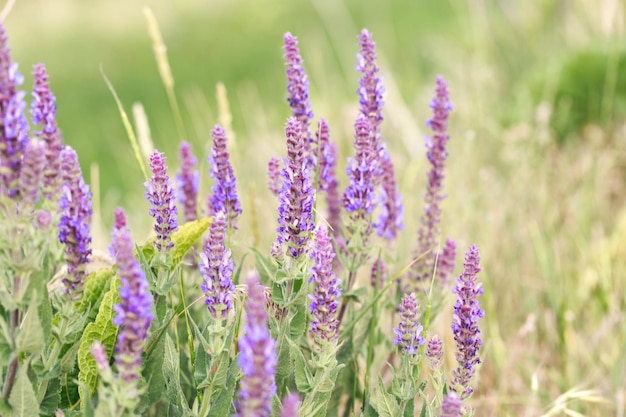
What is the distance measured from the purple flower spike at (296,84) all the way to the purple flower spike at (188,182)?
47 cm

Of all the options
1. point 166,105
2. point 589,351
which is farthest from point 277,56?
point 589,351

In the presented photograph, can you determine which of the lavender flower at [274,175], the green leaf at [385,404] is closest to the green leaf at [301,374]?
the green leaf at [385,404]

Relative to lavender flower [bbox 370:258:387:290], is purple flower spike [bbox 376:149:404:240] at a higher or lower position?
higher

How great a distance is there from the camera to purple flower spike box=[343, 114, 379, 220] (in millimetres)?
2143

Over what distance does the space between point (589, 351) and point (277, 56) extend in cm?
779

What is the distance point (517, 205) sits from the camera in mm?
4691

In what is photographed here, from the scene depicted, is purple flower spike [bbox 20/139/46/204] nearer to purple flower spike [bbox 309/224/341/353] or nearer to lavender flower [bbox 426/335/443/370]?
purple flower spike [bbox 309/224/341/353]

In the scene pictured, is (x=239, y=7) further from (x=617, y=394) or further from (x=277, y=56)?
(x=617, y=394)

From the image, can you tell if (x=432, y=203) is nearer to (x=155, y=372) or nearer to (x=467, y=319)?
(x=467, y=319)

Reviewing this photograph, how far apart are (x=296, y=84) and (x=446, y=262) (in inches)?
31.0

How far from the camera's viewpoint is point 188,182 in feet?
8.82

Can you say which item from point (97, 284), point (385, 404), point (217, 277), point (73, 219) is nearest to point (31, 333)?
point (73, 219)

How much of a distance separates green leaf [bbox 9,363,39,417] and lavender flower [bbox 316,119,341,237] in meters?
0.86

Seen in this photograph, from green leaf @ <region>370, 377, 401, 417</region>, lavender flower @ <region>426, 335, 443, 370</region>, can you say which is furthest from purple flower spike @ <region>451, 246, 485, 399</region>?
green leaf @ <region>370, 377, 401, 417</region>
